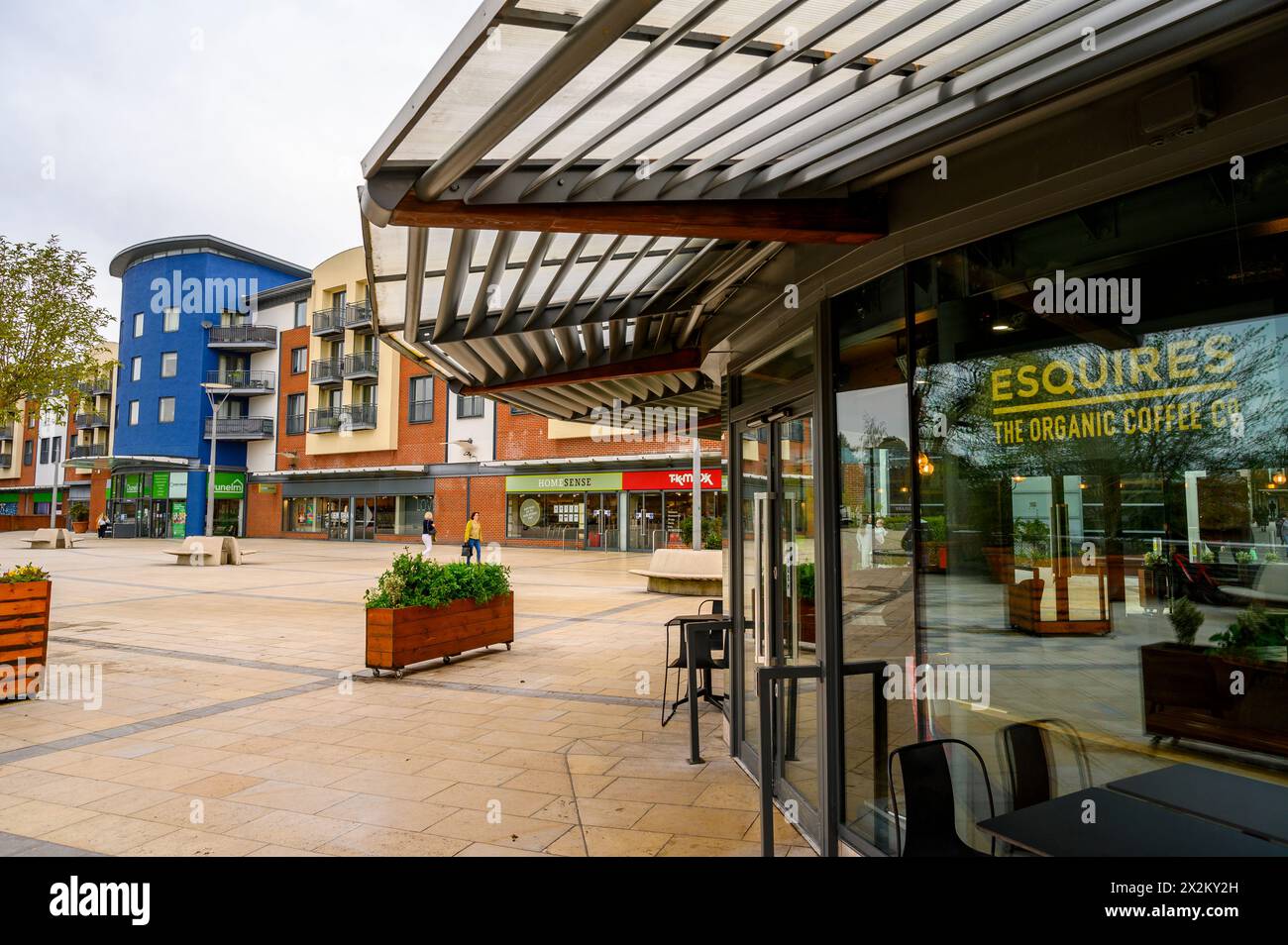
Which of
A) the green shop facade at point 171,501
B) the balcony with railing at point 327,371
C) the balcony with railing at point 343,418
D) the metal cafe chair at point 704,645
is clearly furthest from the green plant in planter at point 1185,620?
the green shop facade at point 171,501

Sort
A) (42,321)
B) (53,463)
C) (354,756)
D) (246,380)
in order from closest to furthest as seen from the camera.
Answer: (354,756) → (42,321) → (246,380) → (53,463)

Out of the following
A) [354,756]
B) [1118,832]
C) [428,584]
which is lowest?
[354,756]

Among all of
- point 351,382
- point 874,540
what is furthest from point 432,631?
point 351,382

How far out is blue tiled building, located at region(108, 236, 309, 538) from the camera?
137 ft

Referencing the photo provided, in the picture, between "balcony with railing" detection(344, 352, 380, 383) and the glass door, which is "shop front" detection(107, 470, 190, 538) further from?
"balcony with railing" detection(344, 352, 380, 383)

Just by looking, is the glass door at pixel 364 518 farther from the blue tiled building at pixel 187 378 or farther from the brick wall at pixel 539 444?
the blue tiled building at pixel 187 378

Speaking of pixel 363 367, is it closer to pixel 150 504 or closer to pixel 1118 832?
pixel 150 504

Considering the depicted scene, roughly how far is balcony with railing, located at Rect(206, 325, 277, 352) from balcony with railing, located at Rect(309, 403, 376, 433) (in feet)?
21.9

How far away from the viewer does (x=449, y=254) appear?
4.08m

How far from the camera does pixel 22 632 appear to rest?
6816 mm


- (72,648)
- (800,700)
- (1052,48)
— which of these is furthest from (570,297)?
(72,648)

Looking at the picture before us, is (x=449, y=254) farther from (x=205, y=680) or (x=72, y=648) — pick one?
(x=72, y=648)

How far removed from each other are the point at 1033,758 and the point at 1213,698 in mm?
649
